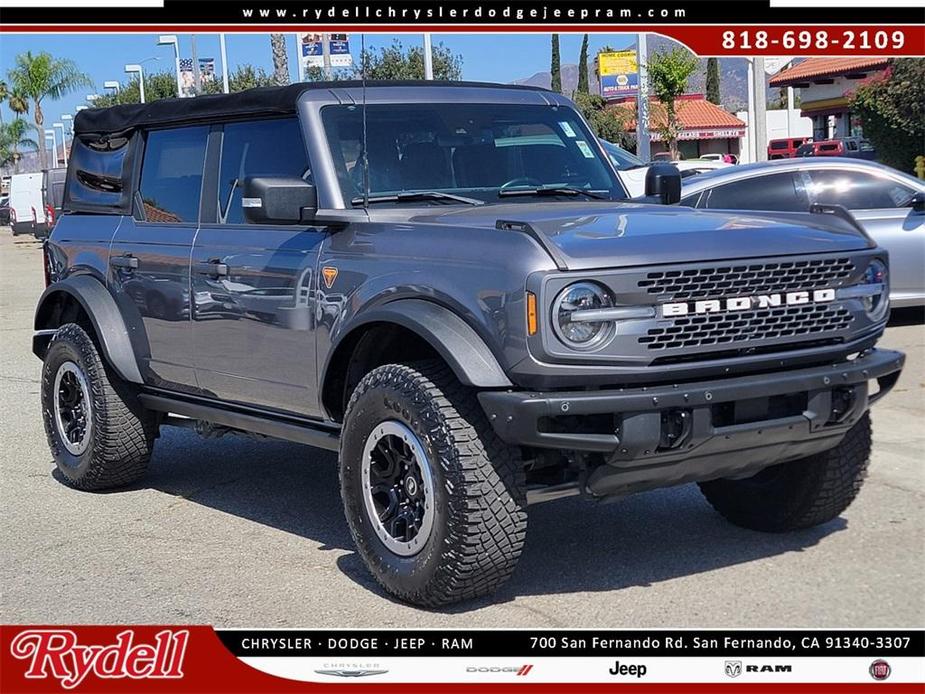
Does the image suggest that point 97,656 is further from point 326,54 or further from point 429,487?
point 326,54

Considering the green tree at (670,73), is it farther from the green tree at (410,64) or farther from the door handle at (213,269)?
the door handle at (213,269)

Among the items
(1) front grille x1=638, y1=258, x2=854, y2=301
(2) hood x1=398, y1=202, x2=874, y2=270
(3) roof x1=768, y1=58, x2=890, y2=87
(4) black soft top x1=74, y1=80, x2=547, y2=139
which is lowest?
(1) front grille x1=638, y1=258, x2=854, y2=301

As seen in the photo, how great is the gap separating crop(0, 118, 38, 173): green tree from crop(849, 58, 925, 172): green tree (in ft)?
253

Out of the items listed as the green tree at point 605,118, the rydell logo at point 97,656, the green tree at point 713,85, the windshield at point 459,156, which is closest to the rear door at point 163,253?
the windshield at point 459,156

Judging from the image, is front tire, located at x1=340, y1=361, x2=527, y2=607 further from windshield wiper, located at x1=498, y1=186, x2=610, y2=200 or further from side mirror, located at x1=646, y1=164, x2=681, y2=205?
side mirror, located at x1=646, y1=164, x2=681, y2=205

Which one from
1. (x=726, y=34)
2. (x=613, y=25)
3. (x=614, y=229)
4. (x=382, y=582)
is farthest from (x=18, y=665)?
(x=726, y=34)

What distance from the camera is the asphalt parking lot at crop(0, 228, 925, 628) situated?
4.81m

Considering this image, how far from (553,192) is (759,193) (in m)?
5.91

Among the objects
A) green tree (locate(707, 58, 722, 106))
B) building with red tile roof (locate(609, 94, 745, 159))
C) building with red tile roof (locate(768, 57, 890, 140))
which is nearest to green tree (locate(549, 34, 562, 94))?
building with red tile roof (locate(768, 57, 890, 140))

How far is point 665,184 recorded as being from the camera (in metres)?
6.30

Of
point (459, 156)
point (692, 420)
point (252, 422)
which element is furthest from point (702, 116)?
point (692, 420)

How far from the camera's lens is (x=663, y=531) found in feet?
19.2

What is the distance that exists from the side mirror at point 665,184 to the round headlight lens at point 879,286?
1.34 m

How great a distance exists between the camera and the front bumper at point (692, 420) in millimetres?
4410
